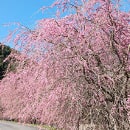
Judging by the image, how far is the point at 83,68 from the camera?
24.4 ft

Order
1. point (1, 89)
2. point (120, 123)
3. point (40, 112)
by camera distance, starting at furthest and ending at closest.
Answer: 1. point (1, 89)
2. point (40, 112)
3. point (120, 123)

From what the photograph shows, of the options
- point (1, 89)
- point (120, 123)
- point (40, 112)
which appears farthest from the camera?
point (1, 89)

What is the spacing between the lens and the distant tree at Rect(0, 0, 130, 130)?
292 inches

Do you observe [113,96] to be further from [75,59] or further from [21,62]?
[21,62]

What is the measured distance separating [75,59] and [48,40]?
0.68 metres

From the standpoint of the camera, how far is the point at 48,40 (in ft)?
25.2

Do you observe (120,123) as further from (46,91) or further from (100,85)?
(46,91)

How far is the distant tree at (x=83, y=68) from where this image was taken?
742 cm

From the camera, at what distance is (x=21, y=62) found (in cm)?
825

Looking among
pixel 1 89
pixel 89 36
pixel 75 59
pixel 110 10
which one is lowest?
pixel 75 59

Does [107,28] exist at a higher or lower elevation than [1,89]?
lower

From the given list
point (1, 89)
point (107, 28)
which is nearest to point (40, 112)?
point (107, 28)

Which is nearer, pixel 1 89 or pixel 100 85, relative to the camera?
pixel 100 85

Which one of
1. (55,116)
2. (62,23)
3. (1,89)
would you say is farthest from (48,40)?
(1,89)
